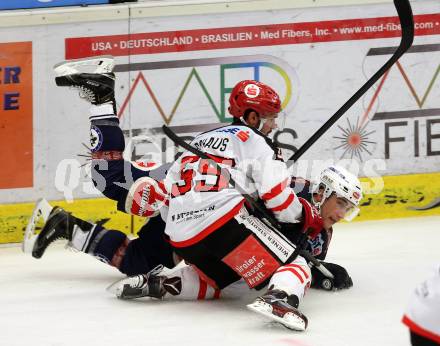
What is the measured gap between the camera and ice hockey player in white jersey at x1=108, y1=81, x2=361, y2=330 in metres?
4.14

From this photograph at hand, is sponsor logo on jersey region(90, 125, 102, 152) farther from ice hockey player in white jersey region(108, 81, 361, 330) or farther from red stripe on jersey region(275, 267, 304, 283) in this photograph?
red stripe on jersey region(275, 267, 304, 283)

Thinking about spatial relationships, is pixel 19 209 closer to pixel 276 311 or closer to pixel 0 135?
pixel 0 135

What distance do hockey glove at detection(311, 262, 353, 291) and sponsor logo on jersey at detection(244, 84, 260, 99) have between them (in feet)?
2.53

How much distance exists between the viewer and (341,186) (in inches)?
175

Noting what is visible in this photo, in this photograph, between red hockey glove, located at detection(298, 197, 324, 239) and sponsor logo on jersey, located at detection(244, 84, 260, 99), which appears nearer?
red hockey glove, located at detection(298, 197, 324, 239)

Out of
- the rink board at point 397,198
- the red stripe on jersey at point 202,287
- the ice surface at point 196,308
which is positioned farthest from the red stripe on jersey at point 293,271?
the rink board at point 397,198

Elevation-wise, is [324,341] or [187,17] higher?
[187,17]

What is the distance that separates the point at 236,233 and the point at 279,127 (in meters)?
1.81

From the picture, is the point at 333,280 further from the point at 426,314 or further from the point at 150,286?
A: the point at 426,314

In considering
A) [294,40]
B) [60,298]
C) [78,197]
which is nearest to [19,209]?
[78,197]

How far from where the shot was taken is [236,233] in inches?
163

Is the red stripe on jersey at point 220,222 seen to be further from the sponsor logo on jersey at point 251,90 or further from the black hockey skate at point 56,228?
the black hockey skate at point 56,228

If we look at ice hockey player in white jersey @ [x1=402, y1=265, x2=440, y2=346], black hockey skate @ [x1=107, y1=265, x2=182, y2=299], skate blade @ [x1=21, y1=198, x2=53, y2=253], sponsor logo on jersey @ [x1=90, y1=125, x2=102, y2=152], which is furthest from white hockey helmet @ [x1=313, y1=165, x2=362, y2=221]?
ice hockey player in white jersey @ [x1=402, y1=265, x2=440, y2=346]

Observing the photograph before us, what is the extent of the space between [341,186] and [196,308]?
2.49ft
